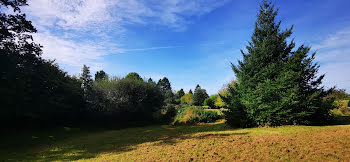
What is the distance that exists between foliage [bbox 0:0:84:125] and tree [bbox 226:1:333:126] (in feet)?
44.1

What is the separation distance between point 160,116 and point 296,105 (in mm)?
→ 12354

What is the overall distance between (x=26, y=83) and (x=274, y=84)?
52.7 ft

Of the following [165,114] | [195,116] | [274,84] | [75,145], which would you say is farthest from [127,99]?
[274,84]

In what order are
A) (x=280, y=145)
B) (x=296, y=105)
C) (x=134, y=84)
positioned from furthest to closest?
1. (x=134, y=84)
2. (x=296, y=105)
3. (x=280, y=145)

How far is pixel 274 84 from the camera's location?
9.13 metres

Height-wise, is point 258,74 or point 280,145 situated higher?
point 258,74

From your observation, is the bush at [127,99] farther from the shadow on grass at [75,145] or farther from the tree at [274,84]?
Answer: the tree at [274,84]

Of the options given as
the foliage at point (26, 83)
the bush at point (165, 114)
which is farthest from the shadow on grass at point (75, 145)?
the bush at point (165, 114)

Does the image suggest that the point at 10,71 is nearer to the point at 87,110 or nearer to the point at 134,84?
the point at 87,110

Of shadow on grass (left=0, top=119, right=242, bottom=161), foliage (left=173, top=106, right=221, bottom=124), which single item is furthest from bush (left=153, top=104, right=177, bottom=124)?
shadow on grass (left=0, top=119, right=242, bottom=161)

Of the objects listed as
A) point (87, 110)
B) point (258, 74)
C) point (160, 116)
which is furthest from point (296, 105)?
point (87, 110)

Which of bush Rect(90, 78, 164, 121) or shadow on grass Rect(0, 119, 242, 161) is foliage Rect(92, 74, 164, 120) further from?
shadow on grass Rect(0, 119, 242, 161)

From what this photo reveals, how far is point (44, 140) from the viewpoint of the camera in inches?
385

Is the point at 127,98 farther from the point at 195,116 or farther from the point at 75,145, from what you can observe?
the point at 75,145
